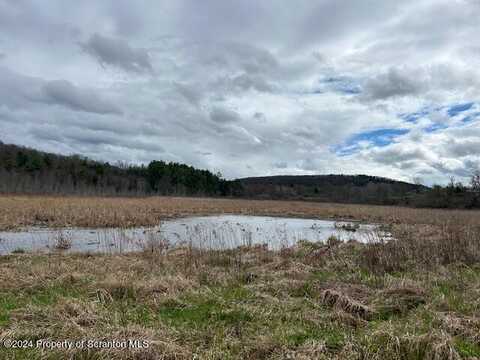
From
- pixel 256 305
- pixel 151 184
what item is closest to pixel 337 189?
pixel 151 184

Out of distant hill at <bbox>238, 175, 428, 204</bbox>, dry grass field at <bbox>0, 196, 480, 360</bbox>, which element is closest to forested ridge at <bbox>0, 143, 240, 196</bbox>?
distant hill at <bbox>238, 175, 428, 204</bbox>

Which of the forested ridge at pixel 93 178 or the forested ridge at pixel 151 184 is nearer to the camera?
the forested ridge at pixel 151 184

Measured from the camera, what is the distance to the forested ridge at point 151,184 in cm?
6162

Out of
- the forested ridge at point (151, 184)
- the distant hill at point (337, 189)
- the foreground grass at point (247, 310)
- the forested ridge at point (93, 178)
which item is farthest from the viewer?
the distant hill at point (337, 189)

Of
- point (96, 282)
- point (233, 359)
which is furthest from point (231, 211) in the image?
point (233, 359)

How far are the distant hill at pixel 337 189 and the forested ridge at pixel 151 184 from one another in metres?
0.27

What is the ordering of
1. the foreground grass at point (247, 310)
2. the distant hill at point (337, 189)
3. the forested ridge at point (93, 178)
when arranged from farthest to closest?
the distant hill at point (337, 189)
the forested ridge at point (93, 178)
the foreground grass at point (247, 310)

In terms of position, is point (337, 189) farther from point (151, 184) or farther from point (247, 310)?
point (247, 310)

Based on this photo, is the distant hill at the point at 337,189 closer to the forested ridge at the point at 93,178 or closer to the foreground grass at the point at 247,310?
the forested ridge at the point at 93,178

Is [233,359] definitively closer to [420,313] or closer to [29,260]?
[420,313]

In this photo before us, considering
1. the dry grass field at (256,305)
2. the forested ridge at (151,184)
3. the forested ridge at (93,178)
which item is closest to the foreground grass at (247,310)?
the dry grass field at (256,305)

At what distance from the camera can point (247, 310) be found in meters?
5.09

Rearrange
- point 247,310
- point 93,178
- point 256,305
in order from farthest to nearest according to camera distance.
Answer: point 93,178, point 256,305, point 247,310

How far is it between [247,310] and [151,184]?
10343cm
